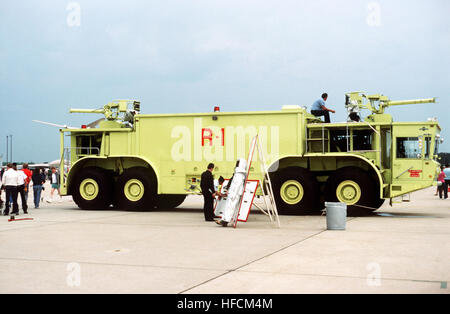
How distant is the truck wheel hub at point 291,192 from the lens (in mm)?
17125

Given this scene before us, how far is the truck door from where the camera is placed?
54.0ft

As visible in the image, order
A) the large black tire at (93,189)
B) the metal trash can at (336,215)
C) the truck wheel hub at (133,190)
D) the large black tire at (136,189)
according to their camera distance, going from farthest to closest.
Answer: the large black tire at (93,189), the truck wheel hub at (133,190), the large black tire at (136,189), the metal trash can at (336,215)

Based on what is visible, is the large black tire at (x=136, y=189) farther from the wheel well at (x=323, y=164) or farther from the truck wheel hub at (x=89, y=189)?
the wheel well at (x=323, y=164)

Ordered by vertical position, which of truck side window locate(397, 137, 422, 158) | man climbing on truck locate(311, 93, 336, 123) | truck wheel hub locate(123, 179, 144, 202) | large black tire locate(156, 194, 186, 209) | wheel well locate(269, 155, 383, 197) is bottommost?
large black tire locate(156, 194, 186, 209)

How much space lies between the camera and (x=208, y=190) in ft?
49.6

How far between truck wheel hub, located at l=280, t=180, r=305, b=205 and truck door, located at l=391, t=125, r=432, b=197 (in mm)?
2772

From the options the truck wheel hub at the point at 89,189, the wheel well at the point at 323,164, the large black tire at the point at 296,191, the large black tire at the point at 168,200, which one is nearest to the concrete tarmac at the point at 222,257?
the large black tire at the point at 296,191

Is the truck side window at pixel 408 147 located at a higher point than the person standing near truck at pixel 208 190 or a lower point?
higher

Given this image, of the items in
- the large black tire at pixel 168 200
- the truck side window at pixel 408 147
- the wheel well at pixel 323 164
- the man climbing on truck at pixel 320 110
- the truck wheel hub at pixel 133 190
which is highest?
the man climbing on truck at pixel 320 110

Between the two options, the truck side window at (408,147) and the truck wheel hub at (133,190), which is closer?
the truck side window at (408,147)

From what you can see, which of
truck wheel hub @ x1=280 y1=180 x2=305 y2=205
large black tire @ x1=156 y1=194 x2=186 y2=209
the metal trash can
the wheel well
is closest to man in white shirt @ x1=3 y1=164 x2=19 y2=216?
large black tire @ x1=156 y1=194 x2=186 y2=209

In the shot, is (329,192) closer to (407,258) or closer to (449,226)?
(449,226)

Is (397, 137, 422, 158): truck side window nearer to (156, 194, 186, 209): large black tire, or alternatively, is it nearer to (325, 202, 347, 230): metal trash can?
(325, 202, 347, 230): metal trash can

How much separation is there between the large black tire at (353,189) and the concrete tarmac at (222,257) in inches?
75.6
